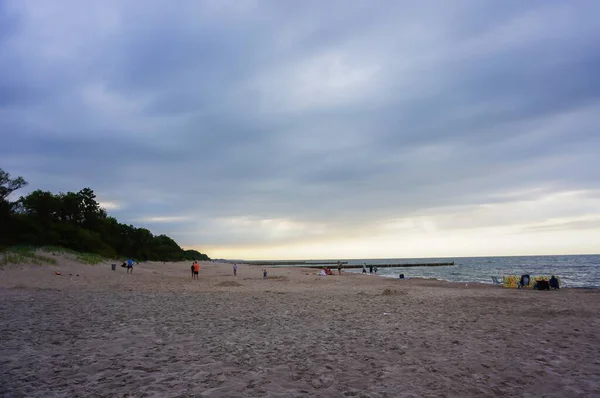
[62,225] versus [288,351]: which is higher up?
[62,225]

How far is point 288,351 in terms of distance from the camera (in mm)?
9273

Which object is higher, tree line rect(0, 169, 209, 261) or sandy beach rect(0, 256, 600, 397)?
tree line rect(0, 169, 209, 261)

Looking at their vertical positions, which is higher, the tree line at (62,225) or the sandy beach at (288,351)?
the tree line at (62,225)

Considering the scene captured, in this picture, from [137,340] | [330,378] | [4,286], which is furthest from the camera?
[4,286]

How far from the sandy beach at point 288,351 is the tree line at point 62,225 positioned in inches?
1536

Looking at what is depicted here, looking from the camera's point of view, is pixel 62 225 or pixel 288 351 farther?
pixel 62 225

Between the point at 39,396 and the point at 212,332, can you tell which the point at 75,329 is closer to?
the point at 212,332

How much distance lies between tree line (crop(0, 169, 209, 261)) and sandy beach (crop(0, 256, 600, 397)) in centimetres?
3902

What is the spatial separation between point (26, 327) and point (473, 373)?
12349mm

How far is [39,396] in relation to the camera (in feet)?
19.9

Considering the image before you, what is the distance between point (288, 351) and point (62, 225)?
6396 centimetres

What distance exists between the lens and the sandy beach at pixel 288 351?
267 inches

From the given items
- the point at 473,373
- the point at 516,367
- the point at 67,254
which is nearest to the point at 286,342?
the point at 473,373

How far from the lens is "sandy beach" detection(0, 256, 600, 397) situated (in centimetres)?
679
